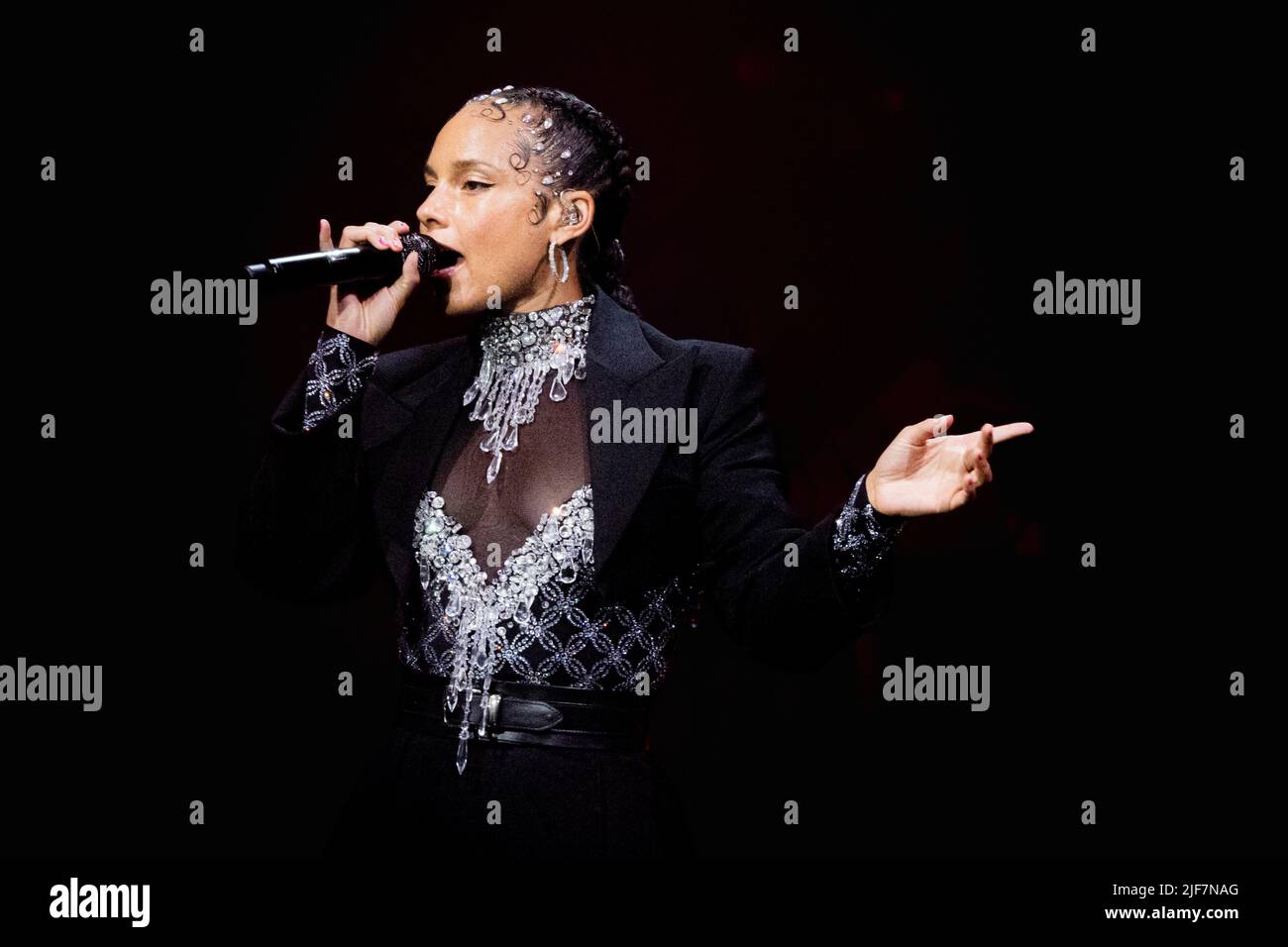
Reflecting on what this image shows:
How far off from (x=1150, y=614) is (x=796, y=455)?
0.61 meters

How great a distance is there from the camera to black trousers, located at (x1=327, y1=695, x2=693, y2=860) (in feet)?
5.34

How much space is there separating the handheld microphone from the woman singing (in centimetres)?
2

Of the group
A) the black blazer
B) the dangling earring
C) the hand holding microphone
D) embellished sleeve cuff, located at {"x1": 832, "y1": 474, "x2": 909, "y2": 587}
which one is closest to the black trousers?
A: the black blazer

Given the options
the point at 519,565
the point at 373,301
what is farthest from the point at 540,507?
the point at 373,301

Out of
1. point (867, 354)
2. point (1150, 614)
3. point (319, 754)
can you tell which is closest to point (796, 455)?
point (867, 354)

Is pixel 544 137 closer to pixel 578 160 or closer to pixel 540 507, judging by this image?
pixel 578 160

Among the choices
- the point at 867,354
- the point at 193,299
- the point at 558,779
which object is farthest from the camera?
the point at 867,354

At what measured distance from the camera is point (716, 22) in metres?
2.41

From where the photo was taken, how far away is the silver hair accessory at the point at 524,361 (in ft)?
6.00

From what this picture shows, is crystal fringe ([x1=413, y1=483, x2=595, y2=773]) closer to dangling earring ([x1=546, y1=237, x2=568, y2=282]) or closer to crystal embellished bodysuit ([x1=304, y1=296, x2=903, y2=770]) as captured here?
crystal embellished bodysuit ([x1=304, y1=296, x2=903, y2=770])

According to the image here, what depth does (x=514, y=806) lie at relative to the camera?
164cm

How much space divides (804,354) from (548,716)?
977 millimetres

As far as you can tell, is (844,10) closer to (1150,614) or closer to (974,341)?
(974,341)

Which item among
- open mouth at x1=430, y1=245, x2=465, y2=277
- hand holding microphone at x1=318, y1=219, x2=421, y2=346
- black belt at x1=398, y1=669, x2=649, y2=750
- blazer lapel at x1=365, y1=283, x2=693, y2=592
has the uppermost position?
open mouth at x1=430, y1=245, x2=465, y2=277
